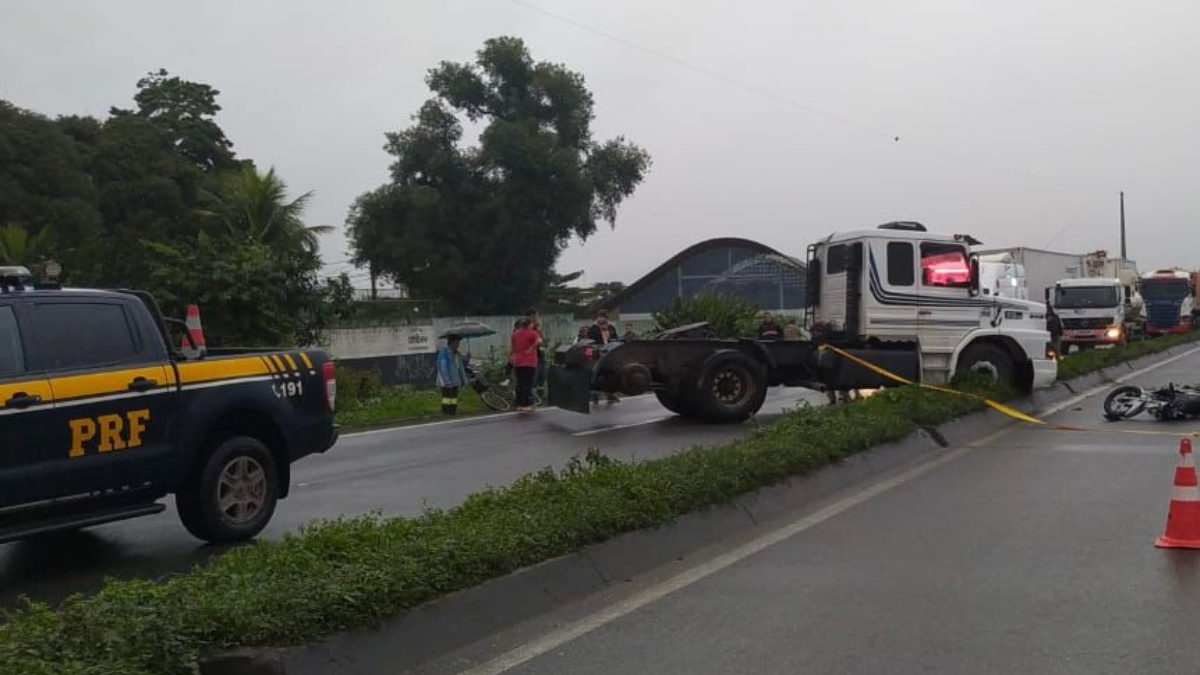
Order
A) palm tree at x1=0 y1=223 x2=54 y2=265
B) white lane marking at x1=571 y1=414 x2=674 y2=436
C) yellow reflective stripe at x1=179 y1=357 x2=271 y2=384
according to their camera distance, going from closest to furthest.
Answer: yellow reflective stripe at x1=179 y1=357 x2=271 y2=384
white lane marking at x1=571 y1=414 x2=674 y2=436
palm tree at x1=0 y1=223 x2=54 y2=265

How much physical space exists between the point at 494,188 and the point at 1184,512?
36.7 metres

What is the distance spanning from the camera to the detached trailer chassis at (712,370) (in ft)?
50.4

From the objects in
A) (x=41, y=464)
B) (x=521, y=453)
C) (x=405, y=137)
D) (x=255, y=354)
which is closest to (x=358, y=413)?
(x=521, y=453)

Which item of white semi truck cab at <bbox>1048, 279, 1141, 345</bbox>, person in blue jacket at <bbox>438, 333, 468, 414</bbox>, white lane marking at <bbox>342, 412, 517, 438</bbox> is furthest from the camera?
white semi truck cab at <bbox>1048, 279, 1141, 345</bbox>

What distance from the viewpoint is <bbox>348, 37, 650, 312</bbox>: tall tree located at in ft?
137

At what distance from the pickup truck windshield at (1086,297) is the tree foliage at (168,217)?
23.6 metres

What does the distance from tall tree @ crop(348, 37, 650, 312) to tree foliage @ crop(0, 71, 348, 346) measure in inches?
269

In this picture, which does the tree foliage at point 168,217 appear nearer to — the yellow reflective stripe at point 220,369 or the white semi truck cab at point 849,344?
the white semi truck cab at point 849,344

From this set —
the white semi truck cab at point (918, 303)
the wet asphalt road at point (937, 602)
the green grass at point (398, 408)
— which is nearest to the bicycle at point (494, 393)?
the green grass at point (398, 408)

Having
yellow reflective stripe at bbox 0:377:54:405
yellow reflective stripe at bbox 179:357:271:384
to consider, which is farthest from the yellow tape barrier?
yellow reflective stripe at bbox 0:377:54:405

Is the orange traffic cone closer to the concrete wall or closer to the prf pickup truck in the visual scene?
the prf pickup truck

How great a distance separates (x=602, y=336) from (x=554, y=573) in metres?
12.0

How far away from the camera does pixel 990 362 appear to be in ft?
55.6

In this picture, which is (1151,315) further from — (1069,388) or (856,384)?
(856,384)
